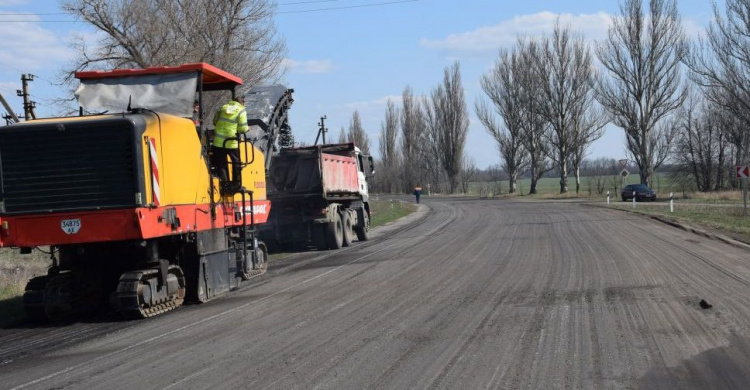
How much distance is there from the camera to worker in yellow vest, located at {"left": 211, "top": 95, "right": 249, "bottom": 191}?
12125 mm

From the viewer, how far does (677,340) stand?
8.07m

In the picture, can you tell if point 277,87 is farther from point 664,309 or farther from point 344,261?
point 664,309

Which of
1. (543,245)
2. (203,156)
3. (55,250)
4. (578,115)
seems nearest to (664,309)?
(203,156)

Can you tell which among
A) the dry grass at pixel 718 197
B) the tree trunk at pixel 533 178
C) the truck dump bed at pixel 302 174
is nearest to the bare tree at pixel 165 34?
the truck dump bed at pixel 302 174

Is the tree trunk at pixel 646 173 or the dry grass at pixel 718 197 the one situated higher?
the tree trunk at pixel 646 173

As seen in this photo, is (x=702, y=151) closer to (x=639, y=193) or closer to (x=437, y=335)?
(x=639, y=193)

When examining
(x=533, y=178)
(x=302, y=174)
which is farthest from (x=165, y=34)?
(x=533, y=178)

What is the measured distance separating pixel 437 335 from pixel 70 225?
5.13 meters

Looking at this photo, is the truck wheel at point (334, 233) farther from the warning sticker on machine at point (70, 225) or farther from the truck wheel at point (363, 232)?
the warning sticker on machine at point (70, 225)

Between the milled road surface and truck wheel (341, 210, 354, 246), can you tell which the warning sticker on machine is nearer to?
the milled road surface

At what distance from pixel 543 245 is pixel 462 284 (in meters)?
7.70

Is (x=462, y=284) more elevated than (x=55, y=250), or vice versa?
(x=55, y=250)

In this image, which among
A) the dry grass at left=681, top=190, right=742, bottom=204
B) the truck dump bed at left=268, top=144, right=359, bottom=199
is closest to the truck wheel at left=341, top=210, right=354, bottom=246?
the truck dump bed at left=268, top=144, right=359, bottom=199

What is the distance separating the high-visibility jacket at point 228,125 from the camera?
39.7 ft
